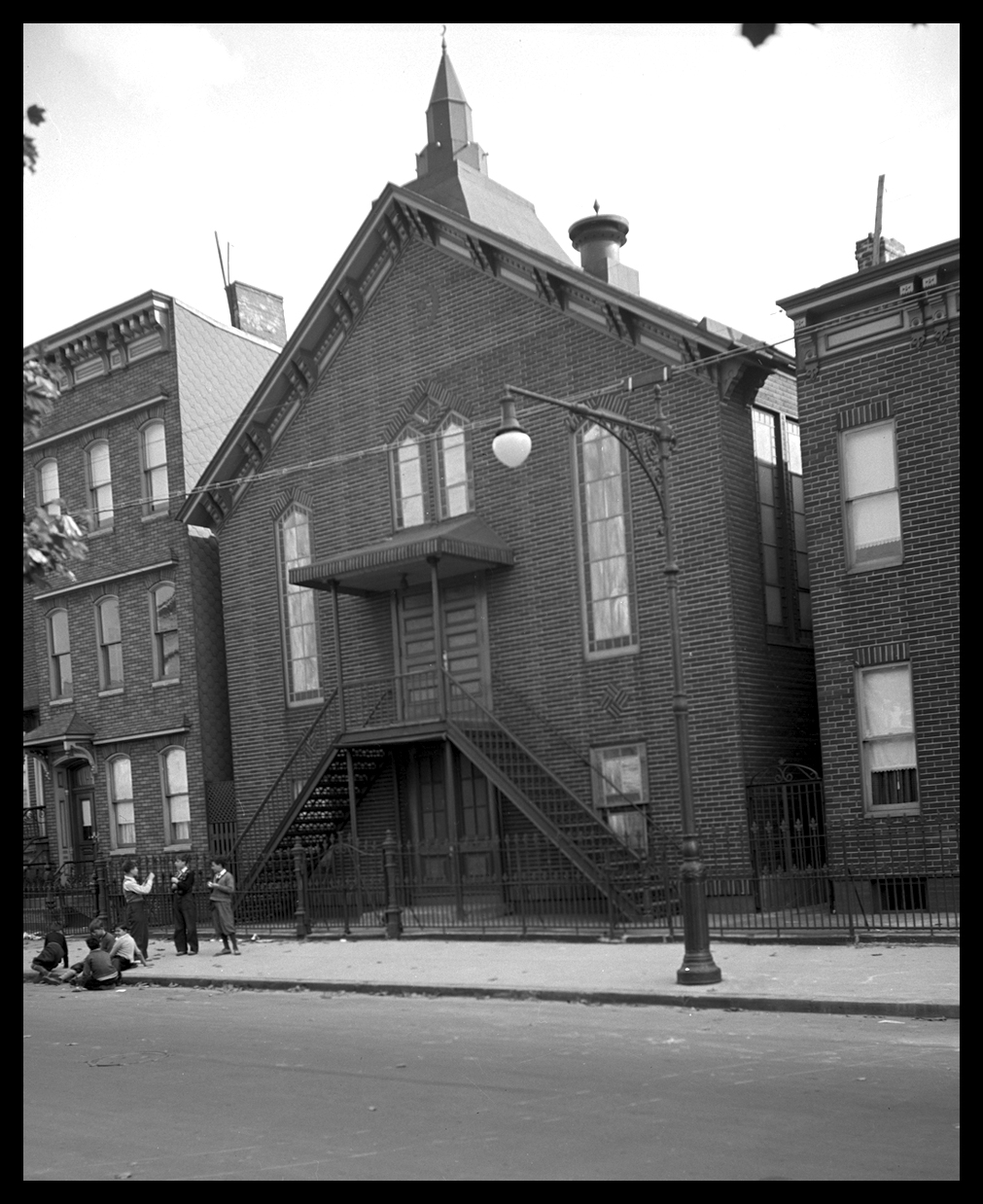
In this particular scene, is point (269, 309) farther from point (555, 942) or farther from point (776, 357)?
point (555, 942)

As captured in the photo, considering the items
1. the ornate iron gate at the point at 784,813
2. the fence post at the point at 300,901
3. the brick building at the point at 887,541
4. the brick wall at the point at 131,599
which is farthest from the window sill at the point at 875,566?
the brick wall at the point at 131,599

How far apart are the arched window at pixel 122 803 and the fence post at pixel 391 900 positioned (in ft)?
33.1

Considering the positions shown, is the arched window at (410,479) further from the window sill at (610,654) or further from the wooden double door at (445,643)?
the window sill at (610,654)

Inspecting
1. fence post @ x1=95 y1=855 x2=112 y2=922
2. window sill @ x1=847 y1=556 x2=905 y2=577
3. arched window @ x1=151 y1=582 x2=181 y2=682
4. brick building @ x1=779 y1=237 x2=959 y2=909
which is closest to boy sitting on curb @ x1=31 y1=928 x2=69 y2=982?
fence post @ x1=95 y1=855 x2=112 y2=922

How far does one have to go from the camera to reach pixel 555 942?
2053 centimetres

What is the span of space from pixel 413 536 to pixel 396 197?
626cm

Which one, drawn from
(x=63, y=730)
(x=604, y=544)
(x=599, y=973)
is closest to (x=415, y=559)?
(x=604, y=544)

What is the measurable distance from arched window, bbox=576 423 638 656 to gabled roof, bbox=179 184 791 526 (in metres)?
1.81

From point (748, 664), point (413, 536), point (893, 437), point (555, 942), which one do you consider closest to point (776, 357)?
point (893, 437)

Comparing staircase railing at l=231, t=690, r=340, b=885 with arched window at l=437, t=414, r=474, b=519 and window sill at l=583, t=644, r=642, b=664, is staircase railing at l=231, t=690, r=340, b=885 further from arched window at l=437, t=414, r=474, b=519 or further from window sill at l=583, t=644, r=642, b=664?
window sill at l=583, t=644, r=642, b=664

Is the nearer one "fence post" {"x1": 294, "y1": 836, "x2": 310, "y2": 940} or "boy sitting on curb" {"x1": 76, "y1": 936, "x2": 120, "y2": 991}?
"boy sitting on curb" {"x1": 76, "y1": 936, "x2": 120, "y2": 991}

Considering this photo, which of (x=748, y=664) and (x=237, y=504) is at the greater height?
(x=237, y=504)

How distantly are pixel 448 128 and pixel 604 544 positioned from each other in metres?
13.6

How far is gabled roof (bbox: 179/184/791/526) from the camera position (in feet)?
75.0
